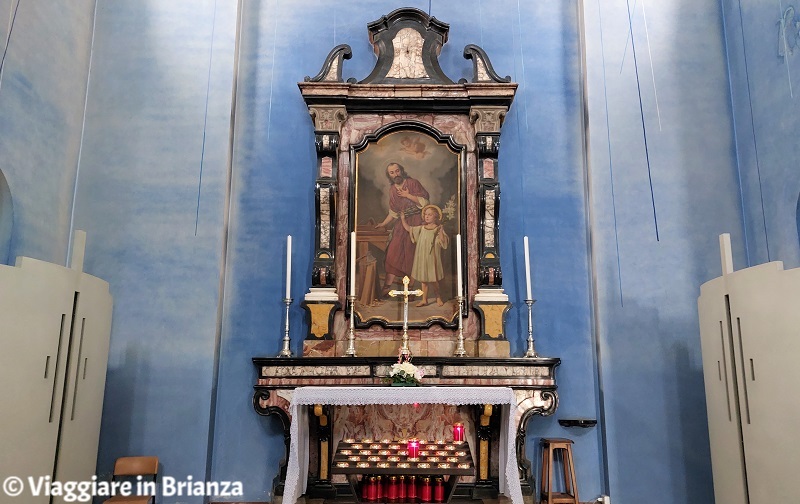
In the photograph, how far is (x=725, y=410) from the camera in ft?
14.8

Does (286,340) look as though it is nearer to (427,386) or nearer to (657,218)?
(427,386)

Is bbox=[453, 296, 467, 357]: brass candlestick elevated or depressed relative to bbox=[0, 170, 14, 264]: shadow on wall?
depressed

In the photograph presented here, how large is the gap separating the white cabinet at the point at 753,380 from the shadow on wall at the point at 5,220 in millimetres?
5279

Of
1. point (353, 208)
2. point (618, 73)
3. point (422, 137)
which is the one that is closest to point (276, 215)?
point (353, 208)

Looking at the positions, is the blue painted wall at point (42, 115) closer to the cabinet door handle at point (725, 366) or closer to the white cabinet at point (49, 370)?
the white cabinet at point (49, 370)

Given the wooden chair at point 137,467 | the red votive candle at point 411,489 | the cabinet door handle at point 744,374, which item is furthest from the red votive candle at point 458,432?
the wooden chair at point 137,467

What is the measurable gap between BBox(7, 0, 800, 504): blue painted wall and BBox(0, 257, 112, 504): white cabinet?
3.56 feet

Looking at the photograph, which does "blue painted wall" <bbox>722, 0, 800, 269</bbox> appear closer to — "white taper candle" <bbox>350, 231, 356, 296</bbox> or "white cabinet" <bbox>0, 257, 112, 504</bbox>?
"white taper candle" <bbox>350, 231, 356, 296</bbox>

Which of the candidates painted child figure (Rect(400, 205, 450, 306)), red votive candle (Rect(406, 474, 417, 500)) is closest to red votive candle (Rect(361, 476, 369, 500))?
red votive candle (Rect(406, 474, 417, 500))

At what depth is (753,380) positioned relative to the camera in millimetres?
4160

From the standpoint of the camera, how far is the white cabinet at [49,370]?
3787mm

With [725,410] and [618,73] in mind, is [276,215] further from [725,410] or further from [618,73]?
[725,410]

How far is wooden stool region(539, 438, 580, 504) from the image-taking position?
5.37 meters

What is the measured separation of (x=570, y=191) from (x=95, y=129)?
15.0ft
